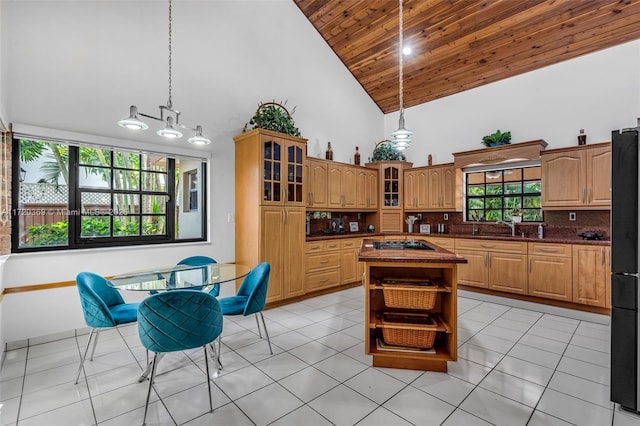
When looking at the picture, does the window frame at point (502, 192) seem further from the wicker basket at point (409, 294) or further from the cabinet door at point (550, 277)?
the wicker basket at point (409, 294)

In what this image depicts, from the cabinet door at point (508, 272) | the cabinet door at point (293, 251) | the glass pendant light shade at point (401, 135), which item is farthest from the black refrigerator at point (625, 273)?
the cabinet door at point (293, 251)

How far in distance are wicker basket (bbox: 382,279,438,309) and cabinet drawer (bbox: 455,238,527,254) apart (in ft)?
8.14

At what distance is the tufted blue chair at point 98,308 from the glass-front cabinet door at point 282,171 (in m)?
1.93

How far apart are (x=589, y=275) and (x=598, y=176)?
1.26 m

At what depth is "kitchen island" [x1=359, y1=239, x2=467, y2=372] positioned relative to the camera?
2428 mm

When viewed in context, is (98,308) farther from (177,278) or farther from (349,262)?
(349,262)

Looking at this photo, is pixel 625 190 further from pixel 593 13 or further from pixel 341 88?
pixel 341 88

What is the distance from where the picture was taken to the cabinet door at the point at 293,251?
4.21 meters

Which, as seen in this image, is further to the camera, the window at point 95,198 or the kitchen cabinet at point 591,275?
the kitchen cabinet at point 591,275

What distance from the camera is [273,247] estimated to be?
4.07 meters

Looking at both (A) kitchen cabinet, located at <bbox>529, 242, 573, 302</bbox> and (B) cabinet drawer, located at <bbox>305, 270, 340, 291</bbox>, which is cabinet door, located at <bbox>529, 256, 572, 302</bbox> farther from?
(B) cabinet drawer, located at <bbox>305, 270, 340, 291</bbox>

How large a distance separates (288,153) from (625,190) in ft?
11.2

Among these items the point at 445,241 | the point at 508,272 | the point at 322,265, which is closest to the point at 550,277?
the point at 508,272

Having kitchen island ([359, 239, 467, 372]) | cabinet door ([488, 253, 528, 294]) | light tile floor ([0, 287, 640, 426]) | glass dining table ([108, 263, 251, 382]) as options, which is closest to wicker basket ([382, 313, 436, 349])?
kitchen island ([359, 239, 467, 372])
